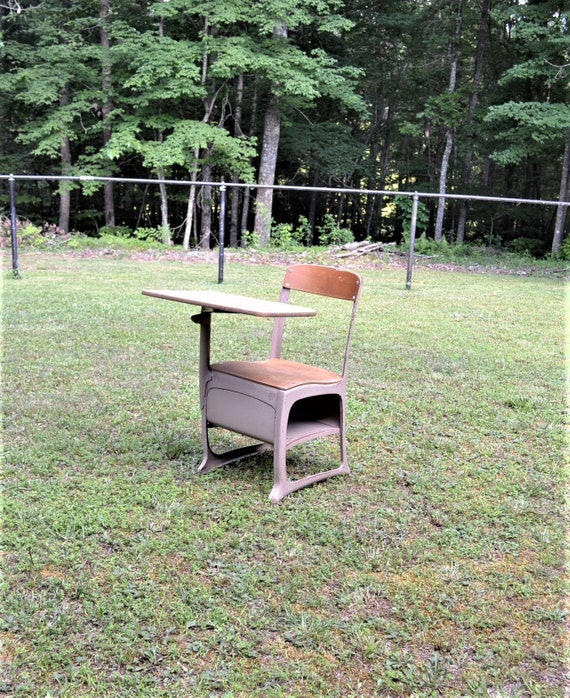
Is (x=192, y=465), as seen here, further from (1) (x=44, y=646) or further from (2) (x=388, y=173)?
(2) (x=388, y=173)

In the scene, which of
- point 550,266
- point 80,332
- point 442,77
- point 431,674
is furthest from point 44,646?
point 442,77

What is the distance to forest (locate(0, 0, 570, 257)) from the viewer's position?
14266 mm

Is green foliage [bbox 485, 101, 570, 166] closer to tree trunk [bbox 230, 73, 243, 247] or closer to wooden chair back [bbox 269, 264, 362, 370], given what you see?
tree trunk [bbox 230, 73, 243, 247]

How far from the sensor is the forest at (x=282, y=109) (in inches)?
562

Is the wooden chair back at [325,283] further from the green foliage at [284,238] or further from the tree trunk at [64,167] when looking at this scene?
the tree trunk at [64,167]

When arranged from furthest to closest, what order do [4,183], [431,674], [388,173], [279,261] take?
[388,173] < [4,183] < [279,261] < [431,674]

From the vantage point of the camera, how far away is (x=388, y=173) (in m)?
23.7

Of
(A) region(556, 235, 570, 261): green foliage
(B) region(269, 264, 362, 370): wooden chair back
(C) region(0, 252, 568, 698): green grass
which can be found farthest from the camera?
(A) region(556, 235, 570, 261): green foliage

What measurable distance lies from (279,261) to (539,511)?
9806 mm

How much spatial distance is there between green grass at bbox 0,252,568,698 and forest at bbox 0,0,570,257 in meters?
6.48

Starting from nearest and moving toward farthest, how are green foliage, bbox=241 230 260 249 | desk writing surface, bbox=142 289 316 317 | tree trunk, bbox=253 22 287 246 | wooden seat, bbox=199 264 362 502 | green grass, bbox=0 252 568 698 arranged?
green grass, bbox=0 252 568 698, desk writing surface, bbox=142 289 316 317, wooden seat, bbox=199 264 362 502, green foliage, bbox=241 230 260 249, tree trunk, bbox=253 22 287 246

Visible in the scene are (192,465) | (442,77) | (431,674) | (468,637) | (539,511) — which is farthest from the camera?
(442,77)

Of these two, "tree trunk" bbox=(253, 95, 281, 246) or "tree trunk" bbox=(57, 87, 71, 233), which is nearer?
"tree trunk" bbox=(253, 95, 281, 246)

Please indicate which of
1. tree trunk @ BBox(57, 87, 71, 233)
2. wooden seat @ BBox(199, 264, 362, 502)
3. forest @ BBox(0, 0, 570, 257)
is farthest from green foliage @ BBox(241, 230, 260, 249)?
wooden seat @ BBox(199, 264, 362, 502)
